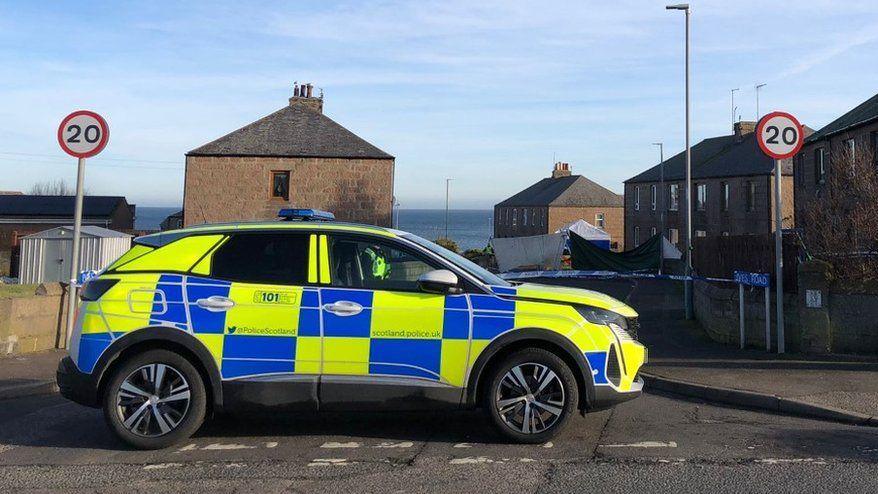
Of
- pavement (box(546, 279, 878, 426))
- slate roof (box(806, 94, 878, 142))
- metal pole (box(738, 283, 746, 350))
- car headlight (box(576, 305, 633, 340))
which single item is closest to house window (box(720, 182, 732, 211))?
slate roof (box(806, 94, 878, 142))

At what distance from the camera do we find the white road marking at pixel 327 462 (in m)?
5.60

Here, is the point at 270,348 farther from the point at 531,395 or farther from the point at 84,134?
the point at 84,134

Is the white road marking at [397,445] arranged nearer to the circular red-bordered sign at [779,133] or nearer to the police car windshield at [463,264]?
the police car windshield at [463,264]

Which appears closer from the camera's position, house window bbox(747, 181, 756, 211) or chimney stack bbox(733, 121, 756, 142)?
house window bbox(747, 181, 756, 211)

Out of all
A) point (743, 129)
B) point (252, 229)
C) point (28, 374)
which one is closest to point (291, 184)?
point (28, 374)

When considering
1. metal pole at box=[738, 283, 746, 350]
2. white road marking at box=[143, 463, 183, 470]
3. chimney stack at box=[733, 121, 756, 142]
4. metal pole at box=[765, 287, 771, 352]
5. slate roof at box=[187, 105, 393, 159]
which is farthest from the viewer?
chimney stack at box=[733, 121, 756, 142]

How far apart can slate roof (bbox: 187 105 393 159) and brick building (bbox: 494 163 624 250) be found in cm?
4434

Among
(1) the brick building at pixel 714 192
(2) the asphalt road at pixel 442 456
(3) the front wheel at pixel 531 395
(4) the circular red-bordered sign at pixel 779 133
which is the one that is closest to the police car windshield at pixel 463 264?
(3) the front wheel at pixel 531 395

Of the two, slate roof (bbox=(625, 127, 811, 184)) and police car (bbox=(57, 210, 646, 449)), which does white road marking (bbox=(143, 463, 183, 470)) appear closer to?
police car (bbox=(57, 210, 646, 449))

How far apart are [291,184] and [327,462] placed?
88.5 feet

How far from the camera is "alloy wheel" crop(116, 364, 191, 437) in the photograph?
5.95 meters

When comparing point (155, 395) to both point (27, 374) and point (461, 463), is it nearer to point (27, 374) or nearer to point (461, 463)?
point (461, 463)

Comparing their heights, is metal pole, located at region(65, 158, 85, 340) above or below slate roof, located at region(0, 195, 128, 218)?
below

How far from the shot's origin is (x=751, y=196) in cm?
4662
